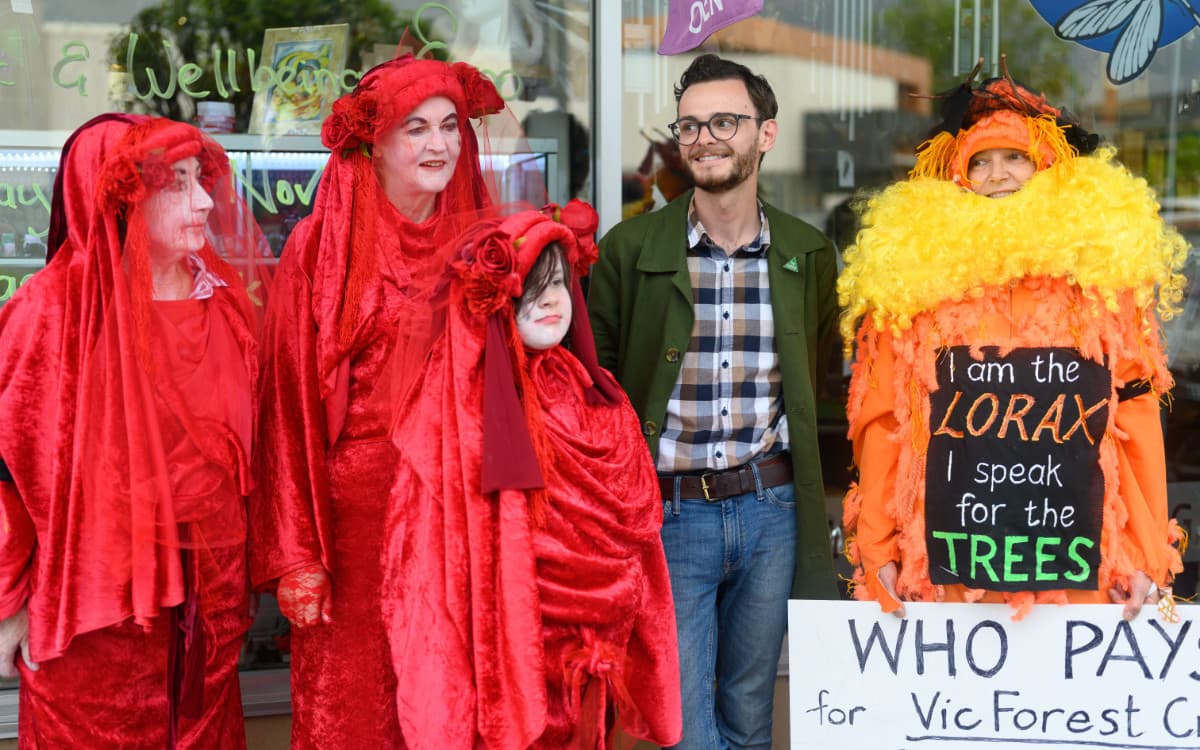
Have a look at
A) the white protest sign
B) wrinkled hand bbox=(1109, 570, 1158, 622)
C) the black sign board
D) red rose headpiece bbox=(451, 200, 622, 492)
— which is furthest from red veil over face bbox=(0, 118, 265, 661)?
wrinkled hand bbox=(1109, 570, 1158, 622)

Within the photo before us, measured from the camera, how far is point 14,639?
240 centimetres

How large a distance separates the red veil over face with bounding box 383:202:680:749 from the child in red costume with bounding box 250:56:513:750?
331 millimetres

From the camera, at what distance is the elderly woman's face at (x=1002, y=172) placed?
2508 millimetres

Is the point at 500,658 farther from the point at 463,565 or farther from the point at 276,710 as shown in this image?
the point at 276,710

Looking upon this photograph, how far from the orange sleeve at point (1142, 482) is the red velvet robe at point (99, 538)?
1.97 m

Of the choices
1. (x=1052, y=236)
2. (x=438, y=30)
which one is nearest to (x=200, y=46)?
(x=438, y=30)

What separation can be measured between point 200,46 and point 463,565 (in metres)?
2.40

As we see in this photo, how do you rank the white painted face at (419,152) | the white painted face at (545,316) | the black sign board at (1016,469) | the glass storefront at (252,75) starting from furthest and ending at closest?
the glass storefront at (252,75) → the white painted face at (419,152) → the black sign board at (1016,469) → the white painted face at (545,316)

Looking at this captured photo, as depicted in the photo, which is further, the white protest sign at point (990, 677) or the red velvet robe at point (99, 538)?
the white protest sign at point (990, 677)

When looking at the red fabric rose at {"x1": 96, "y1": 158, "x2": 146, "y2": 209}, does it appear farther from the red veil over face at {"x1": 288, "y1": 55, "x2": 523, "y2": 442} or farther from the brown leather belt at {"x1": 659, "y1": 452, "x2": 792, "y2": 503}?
the brown leather belt at {"x1": 659, "y1": 452, "x2": 792, "y2": 503}

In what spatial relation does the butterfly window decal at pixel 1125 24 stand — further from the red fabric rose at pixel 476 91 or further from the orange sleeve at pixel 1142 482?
the red fabric rose at pixel 476 91

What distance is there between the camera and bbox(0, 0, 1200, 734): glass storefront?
146 inches

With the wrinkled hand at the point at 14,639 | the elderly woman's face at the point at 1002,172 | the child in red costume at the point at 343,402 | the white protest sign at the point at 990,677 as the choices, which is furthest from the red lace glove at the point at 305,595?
the elderly woman's face at the point at 1002,172

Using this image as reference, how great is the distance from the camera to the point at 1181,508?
430 centimetres
